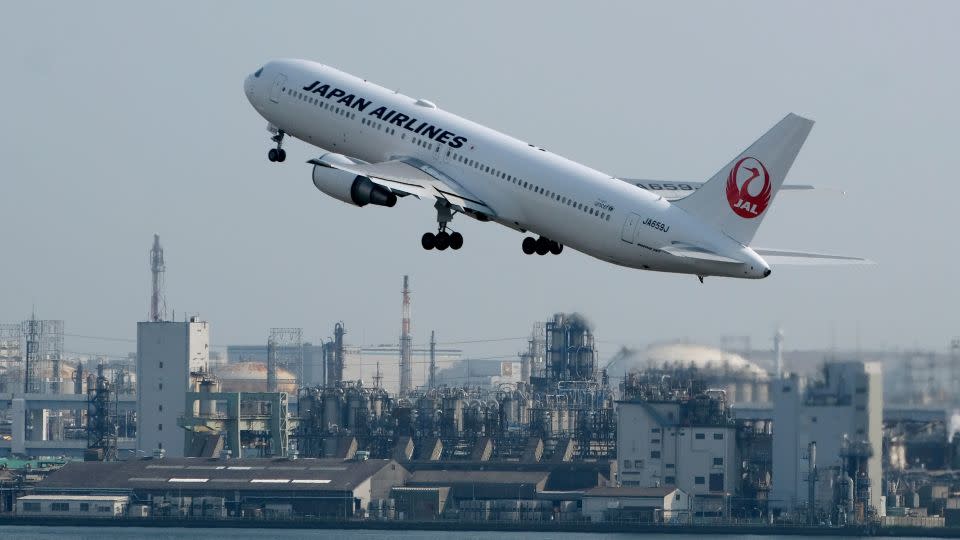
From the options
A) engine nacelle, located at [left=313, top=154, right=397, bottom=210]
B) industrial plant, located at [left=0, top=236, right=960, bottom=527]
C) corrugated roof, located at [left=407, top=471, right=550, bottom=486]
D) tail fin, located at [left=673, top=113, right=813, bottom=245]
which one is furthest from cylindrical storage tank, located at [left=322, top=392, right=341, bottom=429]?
tail fin, located at [left=673, top=113, right=813, bottom=245]

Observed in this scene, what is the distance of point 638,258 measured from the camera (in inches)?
2751

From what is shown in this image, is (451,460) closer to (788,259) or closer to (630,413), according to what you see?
(630,413)

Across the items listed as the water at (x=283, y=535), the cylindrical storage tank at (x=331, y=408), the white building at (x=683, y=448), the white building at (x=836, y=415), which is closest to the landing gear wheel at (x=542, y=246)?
the white building at (x=836, y=415)

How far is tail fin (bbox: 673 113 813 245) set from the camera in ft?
224

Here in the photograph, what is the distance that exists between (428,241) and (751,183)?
13675 millimetres

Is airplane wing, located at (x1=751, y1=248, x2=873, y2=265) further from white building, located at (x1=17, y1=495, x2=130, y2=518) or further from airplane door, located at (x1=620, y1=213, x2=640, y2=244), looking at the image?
white building, located at (x1=17, y1=495, x2=130, y2=518)

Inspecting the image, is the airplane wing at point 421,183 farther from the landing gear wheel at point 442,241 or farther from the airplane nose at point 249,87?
the airplane nose at point 249,87

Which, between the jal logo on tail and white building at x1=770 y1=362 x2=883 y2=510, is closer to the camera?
the jal logo on tail

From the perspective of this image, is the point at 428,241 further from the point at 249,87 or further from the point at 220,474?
the point at 220,474

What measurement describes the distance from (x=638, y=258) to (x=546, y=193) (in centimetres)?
461

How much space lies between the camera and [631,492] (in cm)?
15362

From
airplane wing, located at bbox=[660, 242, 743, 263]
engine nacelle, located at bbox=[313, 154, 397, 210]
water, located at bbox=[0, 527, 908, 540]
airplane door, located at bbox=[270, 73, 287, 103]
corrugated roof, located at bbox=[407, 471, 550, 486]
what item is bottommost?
water, located at bbox=[0, 527, 908, 540]

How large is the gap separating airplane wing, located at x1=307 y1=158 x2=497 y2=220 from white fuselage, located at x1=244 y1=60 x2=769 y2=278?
348 mm

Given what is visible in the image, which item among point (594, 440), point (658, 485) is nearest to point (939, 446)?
point (658, 485)
